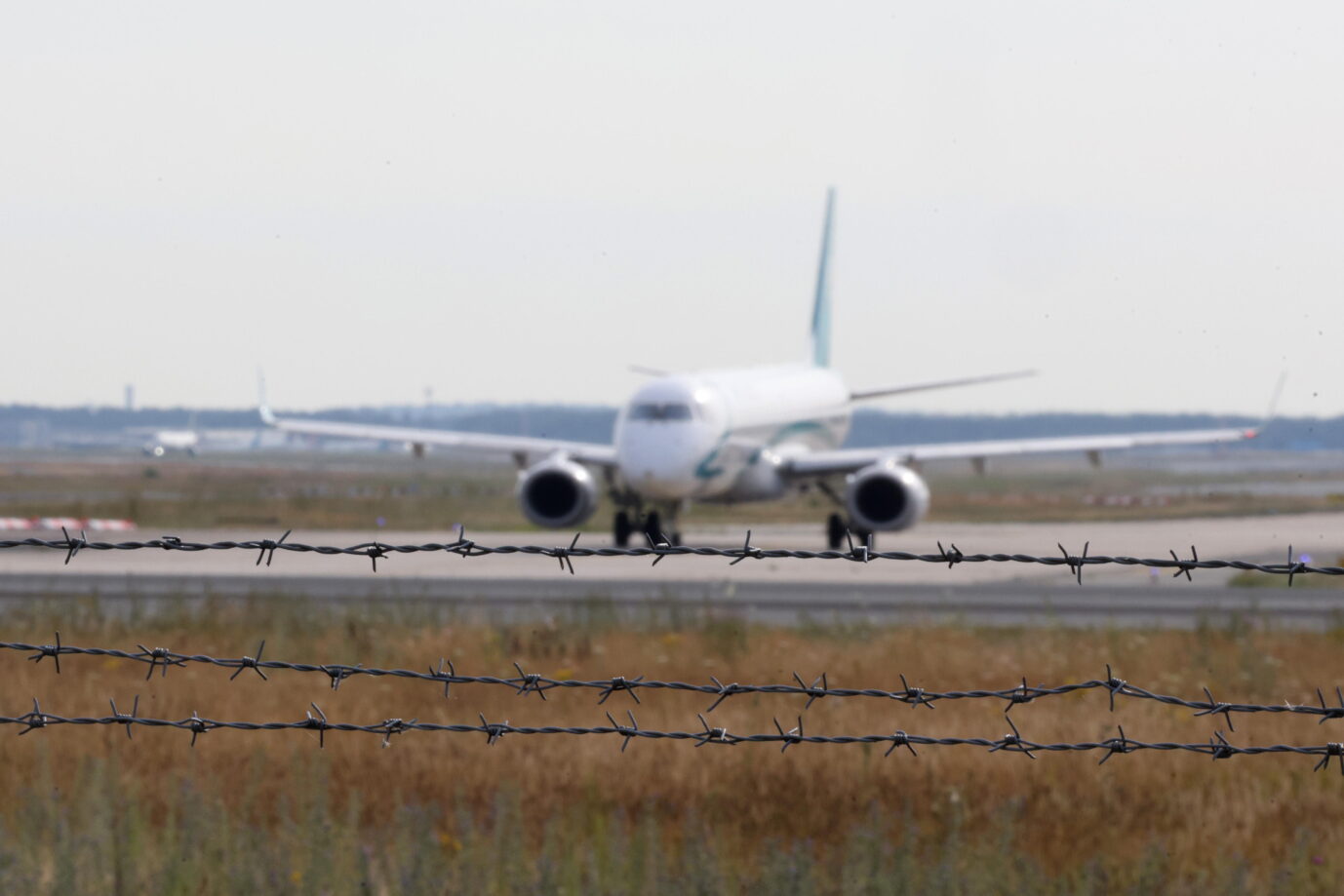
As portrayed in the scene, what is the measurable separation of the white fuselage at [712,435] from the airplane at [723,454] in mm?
23

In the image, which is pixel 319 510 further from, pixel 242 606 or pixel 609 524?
pixel 242 606

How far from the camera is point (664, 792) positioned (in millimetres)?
8781

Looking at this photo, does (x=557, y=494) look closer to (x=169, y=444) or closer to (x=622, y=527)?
(x=622, y=527)

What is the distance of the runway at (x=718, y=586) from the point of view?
63.9ft

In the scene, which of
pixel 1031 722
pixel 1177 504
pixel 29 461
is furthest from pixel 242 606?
pixel 29 461

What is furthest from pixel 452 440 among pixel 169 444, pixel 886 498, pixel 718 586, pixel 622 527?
pixel 169 444

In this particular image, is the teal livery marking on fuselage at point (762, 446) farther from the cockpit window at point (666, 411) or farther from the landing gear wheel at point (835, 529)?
the landing gear wheel at point (835, 529)

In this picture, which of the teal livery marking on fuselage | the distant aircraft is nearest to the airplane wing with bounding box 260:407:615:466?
the teal livery marking on fuselage

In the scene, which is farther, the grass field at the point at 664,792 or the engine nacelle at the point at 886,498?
the engine nacelle at the point at 886,498

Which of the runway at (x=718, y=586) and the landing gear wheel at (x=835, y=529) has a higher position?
the landing gear wheel at (x=835, y=529)

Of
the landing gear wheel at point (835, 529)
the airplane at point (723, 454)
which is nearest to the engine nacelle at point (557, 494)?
the airplane at point (723, 454)

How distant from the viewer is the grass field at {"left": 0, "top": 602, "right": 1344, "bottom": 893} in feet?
21.4

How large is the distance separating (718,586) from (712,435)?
312 inches

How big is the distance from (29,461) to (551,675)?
110443 mm
